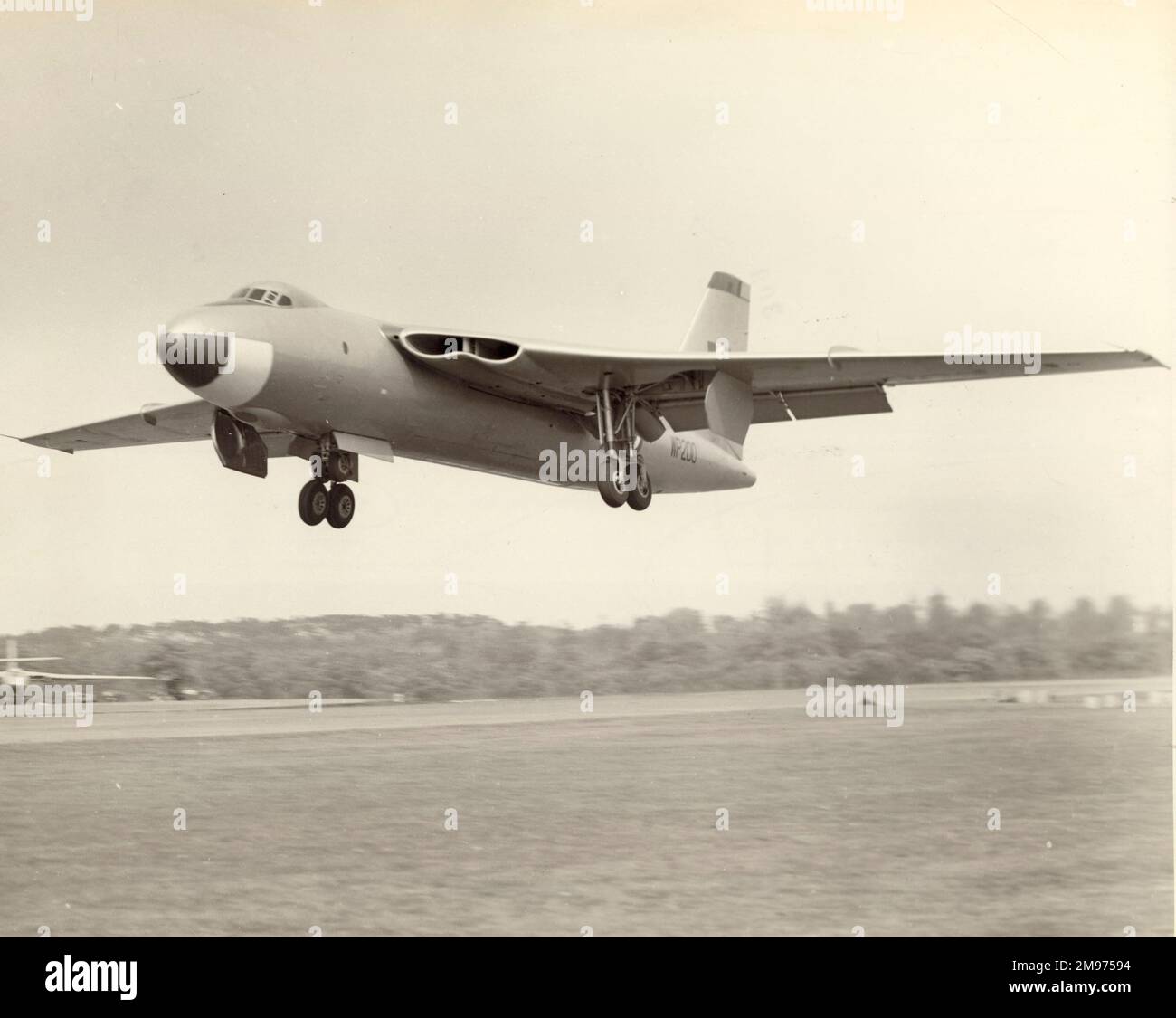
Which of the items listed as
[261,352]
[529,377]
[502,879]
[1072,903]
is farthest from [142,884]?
[1072,903]

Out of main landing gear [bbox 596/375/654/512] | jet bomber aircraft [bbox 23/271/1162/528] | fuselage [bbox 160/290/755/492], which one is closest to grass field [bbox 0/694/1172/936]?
main landing gear [bbox 596/375/654/512]

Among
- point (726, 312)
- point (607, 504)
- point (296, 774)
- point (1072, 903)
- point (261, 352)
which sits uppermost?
point (726, 312)

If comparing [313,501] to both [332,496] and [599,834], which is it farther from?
[599,834]

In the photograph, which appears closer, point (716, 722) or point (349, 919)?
point (349, 919)

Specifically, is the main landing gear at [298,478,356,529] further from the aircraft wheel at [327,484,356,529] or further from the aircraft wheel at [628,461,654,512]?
the aircraft wheel at [628,461,654,512]

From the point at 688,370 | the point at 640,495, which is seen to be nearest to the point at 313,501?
the point at 640,495

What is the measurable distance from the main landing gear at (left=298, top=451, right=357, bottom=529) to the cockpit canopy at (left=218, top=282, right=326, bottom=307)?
8.58 feet

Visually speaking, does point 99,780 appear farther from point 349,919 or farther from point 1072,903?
point 1072,903

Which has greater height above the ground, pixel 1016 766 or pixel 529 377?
pixel 529 377

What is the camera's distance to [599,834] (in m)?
16.2

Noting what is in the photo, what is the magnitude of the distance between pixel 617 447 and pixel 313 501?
4.69 metres

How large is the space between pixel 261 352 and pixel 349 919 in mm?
7062

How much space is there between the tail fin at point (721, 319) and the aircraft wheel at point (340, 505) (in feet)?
25.5

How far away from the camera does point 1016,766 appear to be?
61.8ft
